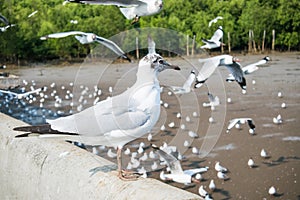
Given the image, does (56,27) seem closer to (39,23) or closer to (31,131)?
(39,23)

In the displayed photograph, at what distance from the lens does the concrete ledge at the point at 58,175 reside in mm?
1514

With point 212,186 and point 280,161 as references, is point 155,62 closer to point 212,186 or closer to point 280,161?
point 212,186

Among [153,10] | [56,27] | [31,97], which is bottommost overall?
[31,97]

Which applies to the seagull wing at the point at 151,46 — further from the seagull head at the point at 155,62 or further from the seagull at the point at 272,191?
the seagull at the point at 272,191

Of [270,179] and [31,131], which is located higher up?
[31,131]

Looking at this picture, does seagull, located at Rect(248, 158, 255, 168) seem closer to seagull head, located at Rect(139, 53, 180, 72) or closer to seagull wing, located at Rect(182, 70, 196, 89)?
seagull wing, located at Rect(182, 70, 196, 89)

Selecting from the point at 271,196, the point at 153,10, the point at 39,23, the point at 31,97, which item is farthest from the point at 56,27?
the point at 153,10

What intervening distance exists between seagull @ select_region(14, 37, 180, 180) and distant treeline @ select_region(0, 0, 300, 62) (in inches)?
284

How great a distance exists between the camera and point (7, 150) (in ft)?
7.41

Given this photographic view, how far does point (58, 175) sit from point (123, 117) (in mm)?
479

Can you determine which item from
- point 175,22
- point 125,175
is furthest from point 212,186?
point 175,22

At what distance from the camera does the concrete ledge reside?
4.97 ft

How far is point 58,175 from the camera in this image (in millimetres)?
1872

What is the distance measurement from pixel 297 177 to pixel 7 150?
2.17 m
